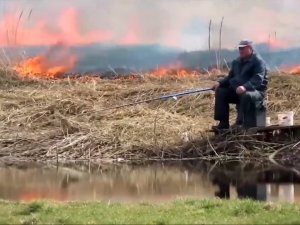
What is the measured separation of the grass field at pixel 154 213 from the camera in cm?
662

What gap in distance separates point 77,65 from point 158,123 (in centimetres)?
689

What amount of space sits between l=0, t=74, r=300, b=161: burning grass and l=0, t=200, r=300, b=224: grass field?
4.79m

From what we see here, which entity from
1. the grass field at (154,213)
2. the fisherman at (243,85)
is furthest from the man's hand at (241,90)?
the grass field at (154,213)

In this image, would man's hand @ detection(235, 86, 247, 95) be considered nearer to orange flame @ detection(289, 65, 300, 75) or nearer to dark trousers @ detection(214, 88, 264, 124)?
dark trousers @ detection(214, 88, 264, 124)

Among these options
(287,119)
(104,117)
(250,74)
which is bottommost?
(287,119)

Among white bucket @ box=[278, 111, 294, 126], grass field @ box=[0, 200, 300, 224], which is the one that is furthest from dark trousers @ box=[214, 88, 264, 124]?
grass field @ box=[0, 200, 300, 224]

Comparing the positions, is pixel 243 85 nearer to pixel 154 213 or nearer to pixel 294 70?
pixel 154 213

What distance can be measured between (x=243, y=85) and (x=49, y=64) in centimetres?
878

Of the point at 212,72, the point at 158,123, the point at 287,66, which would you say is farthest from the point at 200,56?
the point at 158,123

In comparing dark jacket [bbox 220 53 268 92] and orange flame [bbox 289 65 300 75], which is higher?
orange flame [bbox 289 65 300 75]

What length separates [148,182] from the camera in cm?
983

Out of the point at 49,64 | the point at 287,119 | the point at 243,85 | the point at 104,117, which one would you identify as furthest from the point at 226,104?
the point at 49,64

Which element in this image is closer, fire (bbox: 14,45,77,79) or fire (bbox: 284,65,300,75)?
fire (bbox: 284,65,300,75)

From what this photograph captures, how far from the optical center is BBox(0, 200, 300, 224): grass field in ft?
21.7
